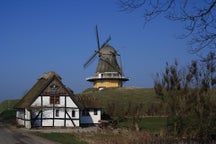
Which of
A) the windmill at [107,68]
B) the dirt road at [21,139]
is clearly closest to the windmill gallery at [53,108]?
the dirt road at [21,139]

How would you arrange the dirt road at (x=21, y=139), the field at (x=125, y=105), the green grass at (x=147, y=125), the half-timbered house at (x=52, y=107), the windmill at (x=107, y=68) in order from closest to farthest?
the dirt road at (x=21, y=139) → the green grass at (x=147, y=125) → the half-timbered house at (x=52, y=107) → the field at (x=125, y=105) → the windmill at (x=107, y=68)

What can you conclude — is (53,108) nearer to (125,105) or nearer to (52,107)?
(52,107)

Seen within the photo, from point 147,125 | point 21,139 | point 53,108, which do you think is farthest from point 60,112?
point 21,139

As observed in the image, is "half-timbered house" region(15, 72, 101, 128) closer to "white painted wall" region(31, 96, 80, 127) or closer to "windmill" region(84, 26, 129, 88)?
"white painted wall" region(31, 96, 80, 127)

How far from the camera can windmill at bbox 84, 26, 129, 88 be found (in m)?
81.5

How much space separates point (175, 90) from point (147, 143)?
4.20m

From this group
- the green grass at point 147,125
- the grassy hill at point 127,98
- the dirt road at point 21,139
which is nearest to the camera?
the dirt road at point 21,139

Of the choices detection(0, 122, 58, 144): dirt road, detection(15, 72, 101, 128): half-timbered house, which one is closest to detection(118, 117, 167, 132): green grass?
detection(15, 72, 101, 128): half-timbered house

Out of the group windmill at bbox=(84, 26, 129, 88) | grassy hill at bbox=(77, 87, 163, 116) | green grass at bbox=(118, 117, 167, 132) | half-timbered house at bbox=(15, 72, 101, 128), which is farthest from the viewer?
windmill at bbox=(84, 26, 129, 88)

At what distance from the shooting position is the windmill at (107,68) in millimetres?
81500

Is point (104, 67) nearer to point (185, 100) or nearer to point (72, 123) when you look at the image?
point (72, 123)

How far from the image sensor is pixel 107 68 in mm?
81688

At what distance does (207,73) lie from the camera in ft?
63.0

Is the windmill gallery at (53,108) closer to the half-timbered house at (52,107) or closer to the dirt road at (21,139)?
the half-timbered house at (52,107)
